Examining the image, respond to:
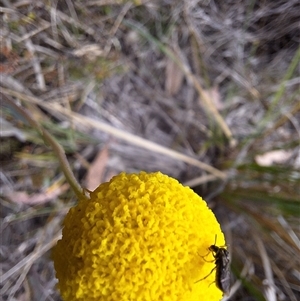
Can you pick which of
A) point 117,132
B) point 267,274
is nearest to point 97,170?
point 117,132

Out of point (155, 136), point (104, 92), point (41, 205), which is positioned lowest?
point (41, 205)

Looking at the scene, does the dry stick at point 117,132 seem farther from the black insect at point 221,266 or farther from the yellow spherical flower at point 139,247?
the black insect at point 221,266

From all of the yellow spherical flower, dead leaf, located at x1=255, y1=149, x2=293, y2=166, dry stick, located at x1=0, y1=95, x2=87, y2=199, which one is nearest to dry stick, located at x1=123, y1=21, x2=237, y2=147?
dead leaf, located at x1=255, y1=149, x2=293, y2=166

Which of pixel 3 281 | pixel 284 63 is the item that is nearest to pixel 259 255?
pixel 284 63

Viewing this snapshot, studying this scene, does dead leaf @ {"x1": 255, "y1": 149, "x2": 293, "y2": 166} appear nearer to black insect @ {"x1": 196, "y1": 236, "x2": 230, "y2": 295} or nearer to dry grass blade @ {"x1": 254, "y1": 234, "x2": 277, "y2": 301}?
dry grass blade @ {"x1": 254, "y1": 234, "x2": 277, "y2": 301}

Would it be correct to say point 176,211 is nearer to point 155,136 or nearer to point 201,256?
point 201,256

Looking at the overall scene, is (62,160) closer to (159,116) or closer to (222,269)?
(222,269)

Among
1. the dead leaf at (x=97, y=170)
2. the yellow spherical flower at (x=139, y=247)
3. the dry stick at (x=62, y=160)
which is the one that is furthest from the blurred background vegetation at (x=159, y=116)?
the yellow spherical flower at (x=139, y=247)

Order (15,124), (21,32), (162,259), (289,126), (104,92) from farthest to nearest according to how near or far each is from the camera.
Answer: (289,126), (104,92), (15,124), (21,32), (162,259)

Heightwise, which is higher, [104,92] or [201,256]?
[201,256]
